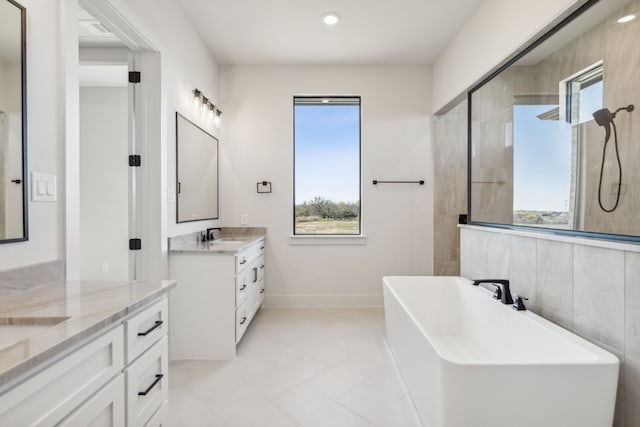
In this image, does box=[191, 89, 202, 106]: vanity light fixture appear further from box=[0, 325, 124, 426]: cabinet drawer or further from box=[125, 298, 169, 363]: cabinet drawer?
box=[0, 325, 124, 426]: cabinet drawer

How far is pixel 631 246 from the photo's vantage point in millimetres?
1334

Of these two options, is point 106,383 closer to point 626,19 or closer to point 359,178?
point 626,19

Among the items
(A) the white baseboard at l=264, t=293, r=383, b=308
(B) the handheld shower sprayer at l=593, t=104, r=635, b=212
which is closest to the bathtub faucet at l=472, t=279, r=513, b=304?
(B) the handheld shower sprayer at l=593, t=104, r=635, b=212

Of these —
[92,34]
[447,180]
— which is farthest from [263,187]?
[447,180]

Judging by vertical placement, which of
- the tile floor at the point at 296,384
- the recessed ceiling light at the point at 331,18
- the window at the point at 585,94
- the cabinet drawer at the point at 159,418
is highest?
the recessed ceiling light at the point at 331,18

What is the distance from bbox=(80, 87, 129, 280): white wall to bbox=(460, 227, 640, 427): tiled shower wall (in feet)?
12.6

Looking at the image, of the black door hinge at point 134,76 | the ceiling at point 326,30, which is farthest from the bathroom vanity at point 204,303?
the ceiling at point 326,30

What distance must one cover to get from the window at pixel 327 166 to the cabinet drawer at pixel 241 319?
4.39ft

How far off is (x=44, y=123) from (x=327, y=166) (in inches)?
115

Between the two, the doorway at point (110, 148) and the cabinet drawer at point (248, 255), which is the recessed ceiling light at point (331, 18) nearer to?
the doorway at point (110, 148)

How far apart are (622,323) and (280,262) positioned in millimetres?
3037

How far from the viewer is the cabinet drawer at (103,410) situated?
84cm

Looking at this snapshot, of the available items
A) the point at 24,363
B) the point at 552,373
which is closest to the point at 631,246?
the point at 552,373

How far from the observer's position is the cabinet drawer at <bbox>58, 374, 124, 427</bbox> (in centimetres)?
84
